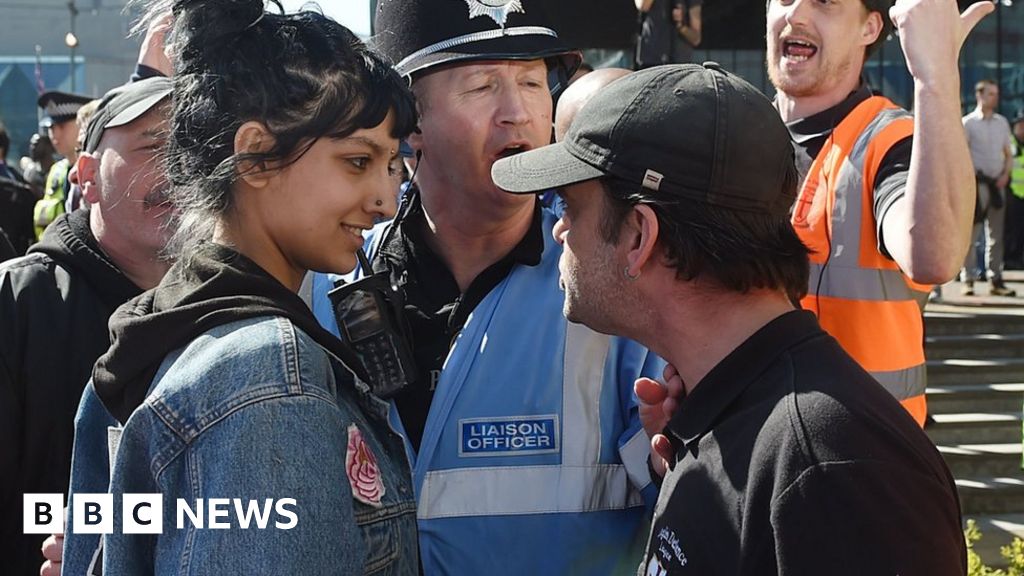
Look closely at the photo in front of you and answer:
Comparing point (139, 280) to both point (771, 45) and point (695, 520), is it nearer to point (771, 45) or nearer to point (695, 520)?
point (695, 520)

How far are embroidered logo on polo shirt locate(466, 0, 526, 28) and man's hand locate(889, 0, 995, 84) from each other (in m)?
0.97

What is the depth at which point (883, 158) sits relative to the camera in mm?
3088

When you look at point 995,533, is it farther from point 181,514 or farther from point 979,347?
point 181,514

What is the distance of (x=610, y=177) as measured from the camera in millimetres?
1889

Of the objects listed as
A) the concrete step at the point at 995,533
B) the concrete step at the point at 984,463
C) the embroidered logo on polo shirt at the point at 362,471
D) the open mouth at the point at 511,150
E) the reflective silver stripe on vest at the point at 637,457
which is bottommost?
the concrete step at the point at 995,533

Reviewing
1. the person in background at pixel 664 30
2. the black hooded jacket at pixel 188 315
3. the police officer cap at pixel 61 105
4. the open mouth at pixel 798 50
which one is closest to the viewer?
the black hooded jacket at pixel 188 315

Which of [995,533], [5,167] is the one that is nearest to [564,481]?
[995,533]

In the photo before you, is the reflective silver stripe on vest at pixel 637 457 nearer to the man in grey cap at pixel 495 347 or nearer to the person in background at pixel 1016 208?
the man in grey cap at pixel 495 347

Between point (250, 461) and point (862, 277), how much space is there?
6.77ft

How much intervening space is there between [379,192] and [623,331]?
47cm

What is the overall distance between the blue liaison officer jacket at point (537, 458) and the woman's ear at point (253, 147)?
2.49ft

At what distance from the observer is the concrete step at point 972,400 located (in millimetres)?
7824

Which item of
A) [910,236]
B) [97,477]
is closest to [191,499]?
[97,477]

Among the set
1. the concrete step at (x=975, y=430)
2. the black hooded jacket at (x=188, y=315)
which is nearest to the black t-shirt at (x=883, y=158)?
the black hooded jacket at (x=188, y=315)
